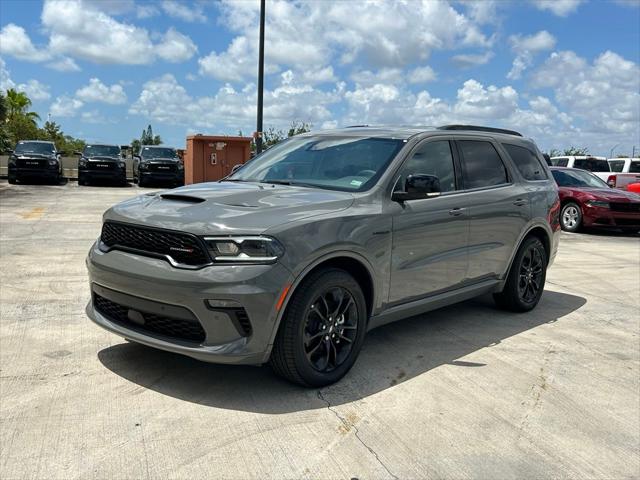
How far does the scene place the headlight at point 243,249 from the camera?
11.4ft

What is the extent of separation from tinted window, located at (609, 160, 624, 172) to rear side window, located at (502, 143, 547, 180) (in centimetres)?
2019

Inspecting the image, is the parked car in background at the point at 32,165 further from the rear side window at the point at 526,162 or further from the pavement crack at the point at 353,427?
the pavement crack at the point at 353,427

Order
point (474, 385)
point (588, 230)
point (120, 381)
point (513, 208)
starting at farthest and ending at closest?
point (588, 230)
point (513, 208)
point (474, 385)
point (120, 381)

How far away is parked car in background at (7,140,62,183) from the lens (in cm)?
2152

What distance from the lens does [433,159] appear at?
496 cm

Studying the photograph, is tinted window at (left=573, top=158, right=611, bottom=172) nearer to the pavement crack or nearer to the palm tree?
the pavement crack

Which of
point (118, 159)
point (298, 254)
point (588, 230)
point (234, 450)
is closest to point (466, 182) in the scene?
point (298, 254)

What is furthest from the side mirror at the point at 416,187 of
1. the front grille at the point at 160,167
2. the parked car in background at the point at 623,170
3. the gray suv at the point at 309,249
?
the front grille at the point at 160,167

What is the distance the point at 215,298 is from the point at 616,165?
24909mm

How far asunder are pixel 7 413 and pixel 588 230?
14033mm

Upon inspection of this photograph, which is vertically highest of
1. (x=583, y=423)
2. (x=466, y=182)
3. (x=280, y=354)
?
(x=466, y=182)

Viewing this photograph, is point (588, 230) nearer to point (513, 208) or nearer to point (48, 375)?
point (513, 208)

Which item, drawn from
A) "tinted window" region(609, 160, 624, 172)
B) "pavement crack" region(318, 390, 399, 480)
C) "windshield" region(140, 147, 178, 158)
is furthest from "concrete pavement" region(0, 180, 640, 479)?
"tinted window" region(609, 160, 624, 172)

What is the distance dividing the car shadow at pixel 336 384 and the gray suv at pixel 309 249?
18 cm
